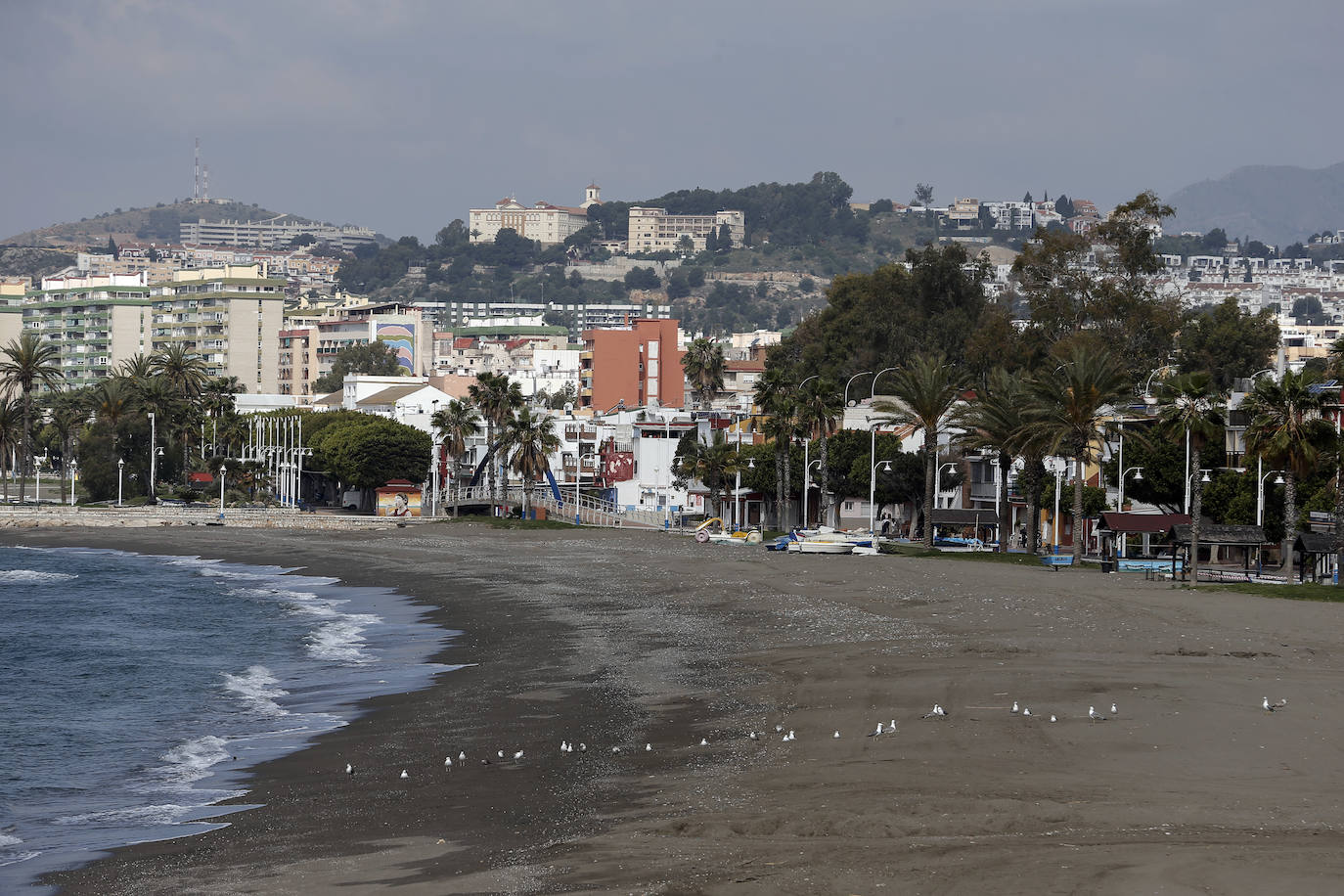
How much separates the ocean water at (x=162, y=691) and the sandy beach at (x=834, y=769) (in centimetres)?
115

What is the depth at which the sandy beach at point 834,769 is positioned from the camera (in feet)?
49.3

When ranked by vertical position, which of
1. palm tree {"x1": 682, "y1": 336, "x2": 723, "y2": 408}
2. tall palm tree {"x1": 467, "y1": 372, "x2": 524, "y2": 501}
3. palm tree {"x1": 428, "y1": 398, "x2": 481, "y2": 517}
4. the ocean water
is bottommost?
the ocean water

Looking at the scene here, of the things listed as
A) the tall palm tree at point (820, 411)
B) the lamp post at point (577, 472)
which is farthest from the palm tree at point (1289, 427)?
the lamp post at point (577, 472)

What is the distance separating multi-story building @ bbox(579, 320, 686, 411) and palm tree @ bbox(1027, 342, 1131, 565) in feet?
377

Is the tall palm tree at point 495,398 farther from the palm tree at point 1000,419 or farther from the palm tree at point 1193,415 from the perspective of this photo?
the palm tree at point 1193,415

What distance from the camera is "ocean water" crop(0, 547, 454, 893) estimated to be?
2095cm

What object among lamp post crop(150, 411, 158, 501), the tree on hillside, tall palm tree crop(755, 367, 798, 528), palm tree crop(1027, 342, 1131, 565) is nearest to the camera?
palm tree crop(1027, 342, 1131, 565)

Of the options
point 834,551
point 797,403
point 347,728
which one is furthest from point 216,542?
point 347,728

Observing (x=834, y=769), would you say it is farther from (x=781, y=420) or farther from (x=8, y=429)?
(x=8, y=429)

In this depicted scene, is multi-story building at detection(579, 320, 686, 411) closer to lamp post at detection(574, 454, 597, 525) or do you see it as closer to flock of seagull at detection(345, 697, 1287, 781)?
lamp post at detection(574, 454, 597, 525)

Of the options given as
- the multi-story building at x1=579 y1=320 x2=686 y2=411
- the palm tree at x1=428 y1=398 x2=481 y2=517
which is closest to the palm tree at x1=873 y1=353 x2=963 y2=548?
the palm tree at x1=428 y1=398 x2=481 y2=517

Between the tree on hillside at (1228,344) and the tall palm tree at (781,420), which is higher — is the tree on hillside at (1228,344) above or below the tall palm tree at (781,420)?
above

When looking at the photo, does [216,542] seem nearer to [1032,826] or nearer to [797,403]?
[797,403]


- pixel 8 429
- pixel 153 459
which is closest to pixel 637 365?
pixel 153 459
